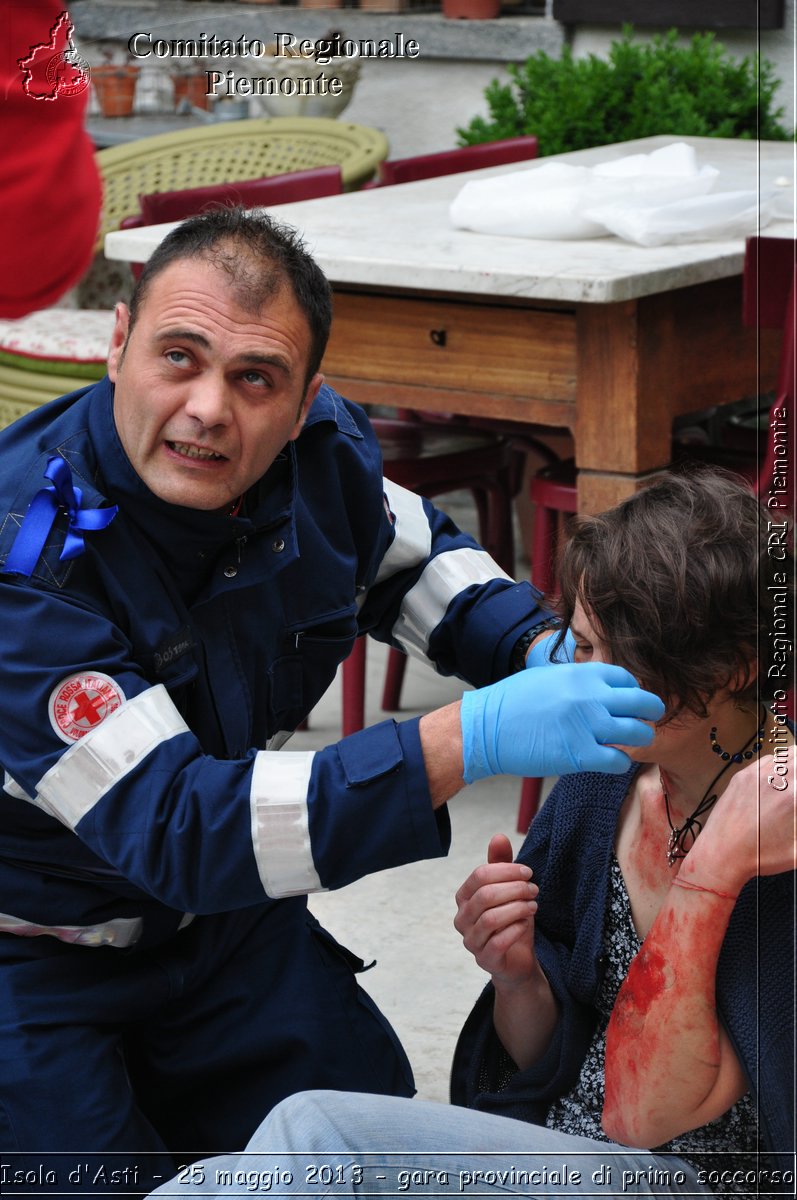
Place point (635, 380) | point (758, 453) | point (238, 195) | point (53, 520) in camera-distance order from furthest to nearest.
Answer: point (238, 195), point (758, 453), point (635, 380), point (53, 520)

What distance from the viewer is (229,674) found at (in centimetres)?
179

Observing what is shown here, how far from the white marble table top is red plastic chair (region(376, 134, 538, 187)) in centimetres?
51

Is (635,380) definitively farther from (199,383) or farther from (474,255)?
(199,383)

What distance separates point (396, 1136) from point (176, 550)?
66cm

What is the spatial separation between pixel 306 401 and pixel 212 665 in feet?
1.04

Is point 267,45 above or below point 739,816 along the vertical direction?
above

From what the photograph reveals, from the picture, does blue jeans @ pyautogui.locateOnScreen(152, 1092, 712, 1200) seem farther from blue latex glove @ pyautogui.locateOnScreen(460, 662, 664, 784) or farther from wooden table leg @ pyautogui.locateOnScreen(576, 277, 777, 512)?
wooden table leg @ pyautogui.locateOnScreen(576, 277, 777, 512)

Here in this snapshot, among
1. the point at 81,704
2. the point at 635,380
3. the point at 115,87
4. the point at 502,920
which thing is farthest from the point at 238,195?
the point at 115,87

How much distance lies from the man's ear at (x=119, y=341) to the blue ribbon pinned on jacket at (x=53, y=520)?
14 centimetres

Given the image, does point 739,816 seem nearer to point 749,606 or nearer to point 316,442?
point 749,606

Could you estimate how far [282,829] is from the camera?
149 centimetres

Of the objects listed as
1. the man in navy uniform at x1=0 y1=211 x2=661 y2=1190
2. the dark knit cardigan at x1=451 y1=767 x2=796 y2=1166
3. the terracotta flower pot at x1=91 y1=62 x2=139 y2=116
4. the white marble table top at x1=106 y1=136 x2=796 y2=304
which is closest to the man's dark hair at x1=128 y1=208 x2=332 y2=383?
the man in navy uniform at x1=0 y1=211 x2=661 y2=1190

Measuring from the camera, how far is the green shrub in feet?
14.8

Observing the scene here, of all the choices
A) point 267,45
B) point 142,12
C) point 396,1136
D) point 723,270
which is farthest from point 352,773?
point 142,12
